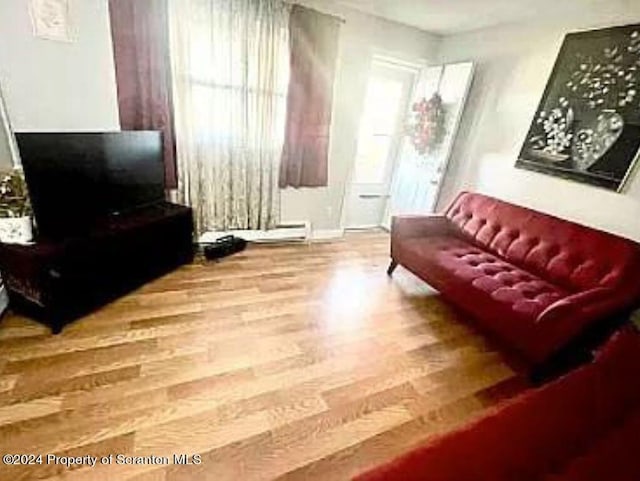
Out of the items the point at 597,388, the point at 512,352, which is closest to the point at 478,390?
the point at 512,352

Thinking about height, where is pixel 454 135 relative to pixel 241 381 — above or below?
above

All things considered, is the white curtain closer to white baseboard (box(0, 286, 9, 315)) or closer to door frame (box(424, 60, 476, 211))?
white baseboard (box(0, 286, 9, 315))

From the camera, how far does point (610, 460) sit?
1073 mm

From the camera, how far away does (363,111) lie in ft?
12.9

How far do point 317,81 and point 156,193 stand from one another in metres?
1.82

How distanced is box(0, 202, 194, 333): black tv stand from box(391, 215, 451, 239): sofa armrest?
185cm

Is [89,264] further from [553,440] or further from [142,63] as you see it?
[553,440]

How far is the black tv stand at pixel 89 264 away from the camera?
2012mm

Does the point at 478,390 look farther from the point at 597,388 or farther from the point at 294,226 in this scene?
the point at 294,226

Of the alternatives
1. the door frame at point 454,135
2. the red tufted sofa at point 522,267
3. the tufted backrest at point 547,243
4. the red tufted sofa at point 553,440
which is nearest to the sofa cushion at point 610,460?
the red tufted sofa at point 553,440

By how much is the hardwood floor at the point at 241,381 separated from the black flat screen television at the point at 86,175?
0.63m

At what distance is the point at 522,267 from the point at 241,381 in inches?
87.0

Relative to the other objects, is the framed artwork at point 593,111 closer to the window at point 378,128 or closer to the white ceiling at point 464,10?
the white ceiling at point 464,10

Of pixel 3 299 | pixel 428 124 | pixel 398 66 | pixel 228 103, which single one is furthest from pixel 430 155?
pixel 3 299
